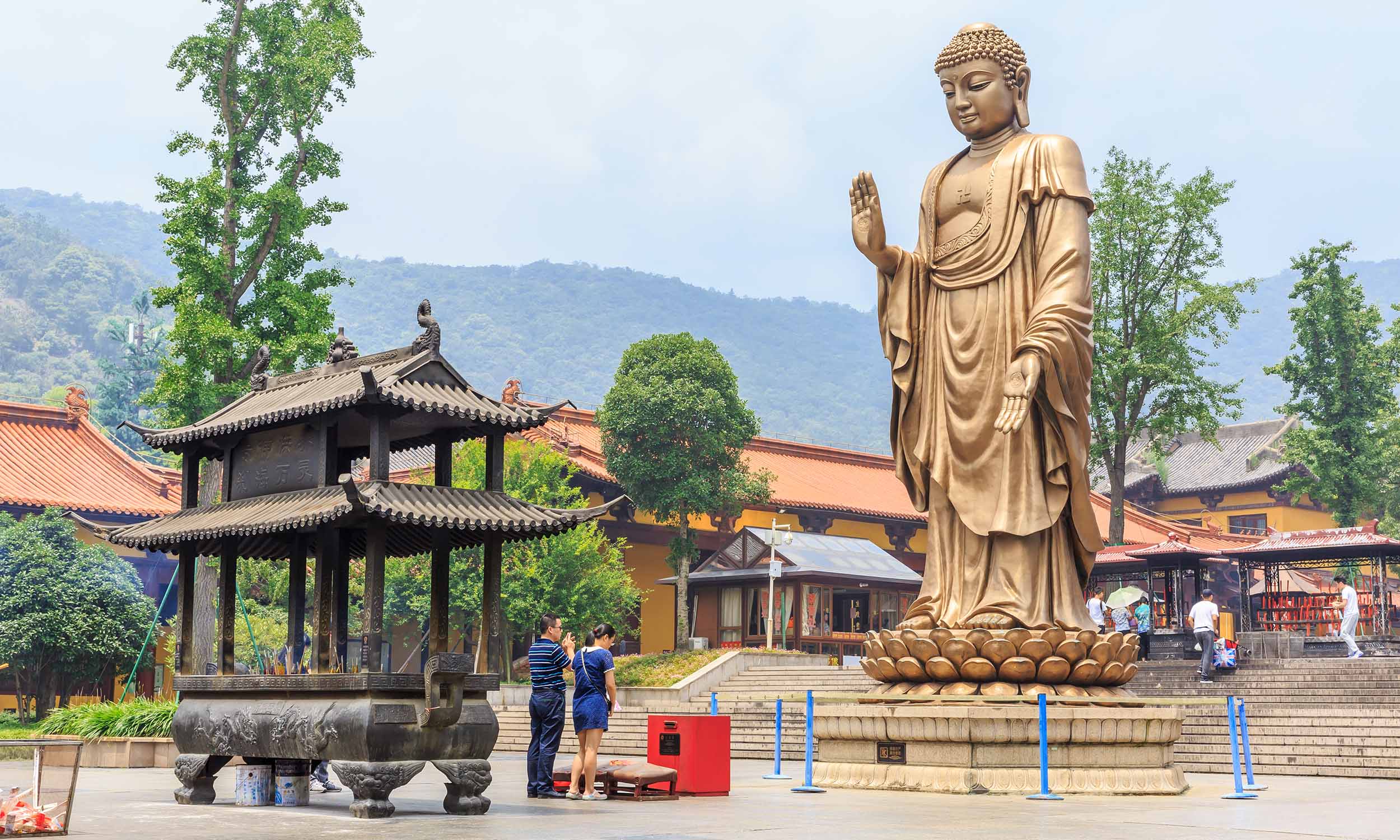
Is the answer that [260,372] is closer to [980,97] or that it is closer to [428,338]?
[428,338]

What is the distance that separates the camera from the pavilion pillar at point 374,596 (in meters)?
11.4

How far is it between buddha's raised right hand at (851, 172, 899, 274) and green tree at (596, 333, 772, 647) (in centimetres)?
1567

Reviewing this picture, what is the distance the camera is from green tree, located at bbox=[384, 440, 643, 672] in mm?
29062

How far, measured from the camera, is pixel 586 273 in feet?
623

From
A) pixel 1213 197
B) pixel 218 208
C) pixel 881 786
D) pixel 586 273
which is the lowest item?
pixel 881 786

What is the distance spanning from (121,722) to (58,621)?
5901 millimetres

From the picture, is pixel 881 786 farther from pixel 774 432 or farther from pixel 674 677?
pixel 774 432

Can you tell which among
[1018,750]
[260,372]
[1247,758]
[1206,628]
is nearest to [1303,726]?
[1206,628]

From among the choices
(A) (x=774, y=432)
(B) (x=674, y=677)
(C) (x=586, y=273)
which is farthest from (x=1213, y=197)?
(C) (x=586, y=273)

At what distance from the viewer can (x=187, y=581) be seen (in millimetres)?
13336

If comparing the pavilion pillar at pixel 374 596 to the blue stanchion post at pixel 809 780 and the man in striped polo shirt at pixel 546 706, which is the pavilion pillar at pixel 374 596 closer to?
the man in striped polo shirt at pixel 546 706

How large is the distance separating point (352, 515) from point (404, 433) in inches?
78.3

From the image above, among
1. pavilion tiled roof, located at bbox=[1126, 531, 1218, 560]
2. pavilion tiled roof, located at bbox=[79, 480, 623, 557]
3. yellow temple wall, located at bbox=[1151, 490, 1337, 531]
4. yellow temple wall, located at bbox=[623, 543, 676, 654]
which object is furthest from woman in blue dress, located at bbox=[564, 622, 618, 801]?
yellow temple wall, located at bbox=[1151, 490, 1337, 531]

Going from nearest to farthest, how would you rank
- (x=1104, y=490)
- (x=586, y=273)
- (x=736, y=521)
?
1. (x=736, y=521)
2. (x=1104, y=490)
3. (x=586, y=273)
